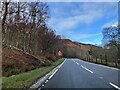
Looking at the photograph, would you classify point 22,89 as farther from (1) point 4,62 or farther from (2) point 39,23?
(2) point 39,23

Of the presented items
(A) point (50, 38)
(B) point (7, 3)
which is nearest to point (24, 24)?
(B) point (7, 3)

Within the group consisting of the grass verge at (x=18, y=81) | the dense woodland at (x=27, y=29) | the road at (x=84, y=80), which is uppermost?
the dense woodland at (x=27, y=29)

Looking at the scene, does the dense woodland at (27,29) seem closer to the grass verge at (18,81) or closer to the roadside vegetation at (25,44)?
the roadside vegetation at (25,44)

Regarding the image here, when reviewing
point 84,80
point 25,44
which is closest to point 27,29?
point 25,44

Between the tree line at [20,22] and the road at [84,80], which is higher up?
the tree line at [20,22]

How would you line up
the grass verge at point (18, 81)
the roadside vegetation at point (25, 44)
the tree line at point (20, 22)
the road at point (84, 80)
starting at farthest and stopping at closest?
the tree line at point (20, 22) → the roadside vegetation at point (25, 44) → the road at point (84, 80) → the grass verge at point (18, 81)

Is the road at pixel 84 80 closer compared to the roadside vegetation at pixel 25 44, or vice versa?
the road at pixel 84 80

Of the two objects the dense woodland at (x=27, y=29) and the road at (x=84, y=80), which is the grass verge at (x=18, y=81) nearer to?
the road at (x=84, y=80)

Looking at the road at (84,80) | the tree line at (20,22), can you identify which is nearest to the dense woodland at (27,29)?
the tree line at (20,22)

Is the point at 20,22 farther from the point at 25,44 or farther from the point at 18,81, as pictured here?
the point at 18,81

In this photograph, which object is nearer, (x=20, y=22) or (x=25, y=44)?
(x=20, y=22)

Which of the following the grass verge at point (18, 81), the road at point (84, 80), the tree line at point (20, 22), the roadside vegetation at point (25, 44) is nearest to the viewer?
the grass verge at point (18, 81)

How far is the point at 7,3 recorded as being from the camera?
30.0 m

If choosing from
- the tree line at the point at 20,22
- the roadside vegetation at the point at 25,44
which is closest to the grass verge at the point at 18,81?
the roadside vegetation at the point at 25,44
